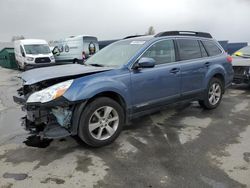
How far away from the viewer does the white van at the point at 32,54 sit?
18703 mm

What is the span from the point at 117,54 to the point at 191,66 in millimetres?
1554

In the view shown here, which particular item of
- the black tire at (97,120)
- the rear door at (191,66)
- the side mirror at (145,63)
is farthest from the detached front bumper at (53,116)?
the rear door at (191,66)

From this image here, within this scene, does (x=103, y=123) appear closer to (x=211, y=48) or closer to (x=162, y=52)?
(x=162, y=52)

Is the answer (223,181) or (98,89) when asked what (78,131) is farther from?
(223,181)

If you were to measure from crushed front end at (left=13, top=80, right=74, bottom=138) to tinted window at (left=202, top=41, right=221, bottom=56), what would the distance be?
3.56 m

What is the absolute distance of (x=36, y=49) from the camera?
19625 millimetres

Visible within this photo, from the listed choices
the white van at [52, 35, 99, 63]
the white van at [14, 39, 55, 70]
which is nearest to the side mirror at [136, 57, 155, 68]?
the white van at [52, 35, 99, 63]

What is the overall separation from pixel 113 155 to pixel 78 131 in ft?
2.01

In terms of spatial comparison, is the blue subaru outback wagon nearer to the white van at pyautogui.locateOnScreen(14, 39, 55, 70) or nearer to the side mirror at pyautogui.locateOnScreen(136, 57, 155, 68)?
the side mirror at pyautogui.locateOnScreen(136, 57, 155, 68)

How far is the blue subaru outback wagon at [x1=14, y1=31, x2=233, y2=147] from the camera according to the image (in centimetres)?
370

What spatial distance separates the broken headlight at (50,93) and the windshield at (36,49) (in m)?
16.7

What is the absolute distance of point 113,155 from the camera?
3.81m

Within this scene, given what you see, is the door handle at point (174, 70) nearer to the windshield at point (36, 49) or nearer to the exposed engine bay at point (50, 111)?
the exposed engine bay at point (50, 111)

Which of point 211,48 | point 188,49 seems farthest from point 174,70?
point 211,48
